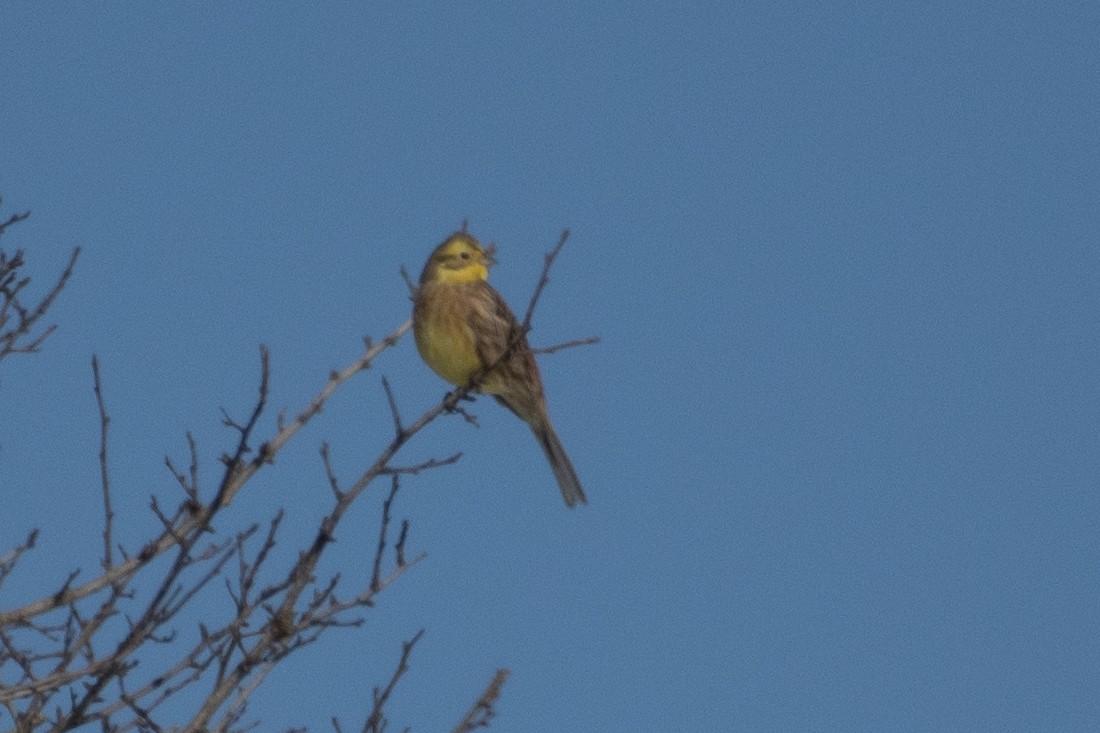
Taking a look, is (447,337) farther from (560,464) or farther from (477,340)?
(560,464)

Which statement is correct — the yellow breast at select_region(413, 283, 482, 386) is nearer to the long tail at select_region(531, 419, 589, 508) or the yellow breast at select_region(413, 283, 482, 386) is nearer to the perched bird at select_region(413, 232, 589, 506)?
the perched bird at select_region(413, 232, 589, 506)

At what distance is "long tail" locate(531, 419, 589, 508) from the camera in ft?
29.2

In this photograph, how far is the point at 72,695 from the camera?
468cm

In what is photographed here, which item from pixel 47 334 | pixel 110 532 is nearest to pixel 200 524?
pixel 110 532

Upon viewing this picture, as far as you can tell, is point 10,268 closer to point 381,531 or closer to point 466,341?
point 381,531

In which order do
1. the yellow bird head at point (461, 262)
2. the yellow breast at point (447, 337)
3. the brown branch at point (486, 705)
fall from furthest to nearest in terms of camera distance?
the yellow bird head at point (461, 262) < the yellow breast at point (447, 337) < the brown branch at point (486, 705)

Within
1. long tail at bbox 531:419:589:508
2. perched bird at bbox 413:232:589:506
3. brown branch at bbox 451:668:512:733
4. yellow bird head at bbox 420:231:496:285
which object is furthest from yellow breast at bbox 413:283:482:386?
brown branch at bbox 451:668:512:733

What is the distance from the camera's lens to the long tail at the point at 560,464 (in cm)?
891

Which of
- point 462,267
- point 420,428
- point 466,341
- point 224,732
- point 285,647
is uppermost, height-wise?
point 462,267

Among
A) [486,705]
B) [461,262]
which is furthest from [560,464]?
[486,705]

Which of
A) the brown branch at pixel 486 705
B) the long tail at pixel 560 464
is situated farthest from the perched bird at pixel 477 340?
the brown branch at pixel 486 705

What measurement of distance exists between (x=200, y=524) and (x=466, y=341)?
440cm

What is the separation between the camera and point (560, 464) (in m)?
9.08

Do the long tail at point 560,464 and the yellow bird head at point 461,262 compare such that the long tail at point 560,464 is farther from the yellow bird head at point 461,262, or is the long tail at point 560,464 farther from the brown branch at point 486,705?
the brown branch at point 486,705
